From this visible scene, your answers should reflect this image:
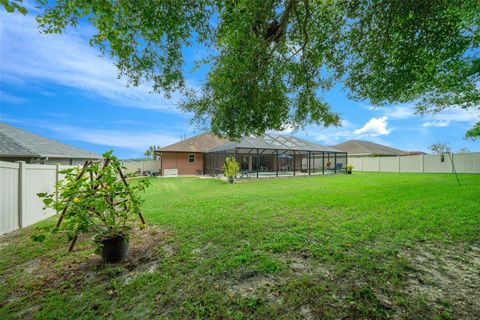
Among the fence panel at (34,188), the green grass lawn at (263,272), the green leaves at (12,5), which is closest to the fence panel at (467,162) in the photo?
the green grass lawn at (263,272)

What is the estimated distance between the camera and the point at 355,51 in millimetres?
5047

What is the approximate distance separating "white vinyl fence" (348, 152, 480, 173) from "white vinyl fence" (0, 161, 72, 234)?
2201cm

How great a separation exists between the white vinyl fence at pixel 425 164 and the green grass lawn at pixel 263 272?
16.8 m

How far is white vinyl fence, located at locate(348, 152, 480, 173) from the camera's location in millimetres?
17797

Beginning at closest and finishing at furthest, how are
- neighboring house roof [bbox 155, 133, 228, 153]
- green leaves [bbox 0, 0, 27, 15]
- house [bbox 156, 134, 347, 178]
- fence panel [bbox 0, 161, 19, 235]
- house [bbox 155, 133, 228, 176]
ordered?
green leaves [bbox 0, 0, 27, 15] → fence panel [bbox 0, 161, 19, 235] → house [bbox 156, 134, 347, 178] → house [bbox 155, 133, 228, 176] → neighboring house roof [bbox 155, 133, 228, 153]

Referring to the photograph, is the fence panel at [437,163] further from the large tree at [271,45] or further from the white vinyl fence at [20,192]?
the white vinyl fence at [20,192]

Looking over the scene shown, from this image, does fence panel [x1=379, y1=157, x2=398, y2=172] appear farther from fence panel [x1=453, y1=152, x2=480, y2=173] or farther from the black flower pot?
the black flower pot

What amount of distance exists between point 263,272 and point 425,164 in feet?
80.3

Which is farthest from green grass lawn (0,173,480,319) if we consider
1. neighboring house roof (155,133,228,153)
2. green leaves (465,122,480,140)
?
neighboring house roof (155,133,228,153)

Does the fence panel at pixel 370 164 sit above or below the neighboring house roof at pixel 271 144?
below

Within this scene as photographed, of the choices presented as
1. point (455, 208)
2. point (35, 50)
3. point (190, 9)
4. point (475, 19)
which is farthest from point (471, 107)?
point (35, 50)

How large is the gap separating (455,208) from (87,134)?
20366 millimetres

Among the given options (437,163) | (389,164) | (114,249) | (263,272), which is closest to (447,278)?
(263,272)

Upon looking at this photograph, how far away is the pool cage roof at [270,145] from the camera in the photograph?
16691mm
